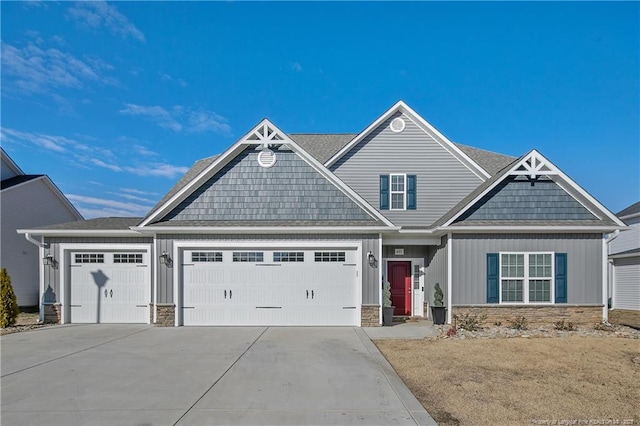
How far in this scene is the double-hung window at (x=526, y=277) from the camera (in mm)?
12234

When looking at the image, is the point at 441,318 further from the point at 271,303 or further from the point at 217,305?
the point at 217,305

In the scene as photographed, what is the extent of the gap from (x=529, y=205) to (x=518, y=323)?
12.3ft

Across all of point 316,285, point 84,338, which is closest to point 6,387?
point 84,338

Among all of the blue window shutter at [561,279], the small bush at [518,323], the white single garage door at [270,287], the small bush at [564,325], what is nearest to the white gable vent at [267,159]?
the white single garage door at [270,287]

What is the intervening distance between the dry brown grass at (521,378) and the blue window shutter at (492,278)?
6.58 feet

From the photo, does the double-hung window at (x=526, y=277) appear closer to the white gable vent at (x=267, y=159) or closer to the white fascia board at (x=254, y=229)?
the white fascia board at (x=254, y=229)

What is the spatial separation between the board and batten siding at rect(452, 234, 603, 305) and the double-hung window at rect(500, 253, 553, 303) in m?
0.29

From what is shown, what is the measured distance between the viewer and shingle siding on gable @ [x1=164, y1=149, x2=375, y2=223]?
41.2 ft

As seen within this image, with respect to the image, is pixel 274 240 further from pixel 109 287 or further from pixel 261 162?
pixel 109 287

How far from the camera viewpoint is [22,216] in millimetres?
18891

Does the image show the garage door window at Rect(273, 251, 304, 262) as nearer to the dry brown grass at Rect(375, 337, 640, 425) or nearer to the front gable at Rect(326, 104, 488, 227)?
the dry brown grass at Rect(375, 337, 640, 425)

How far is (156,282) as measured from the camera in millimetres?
12195

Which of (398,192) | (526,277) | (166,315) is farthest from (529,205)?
(166,315)

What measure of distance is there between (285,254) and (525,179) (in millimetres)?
8133
